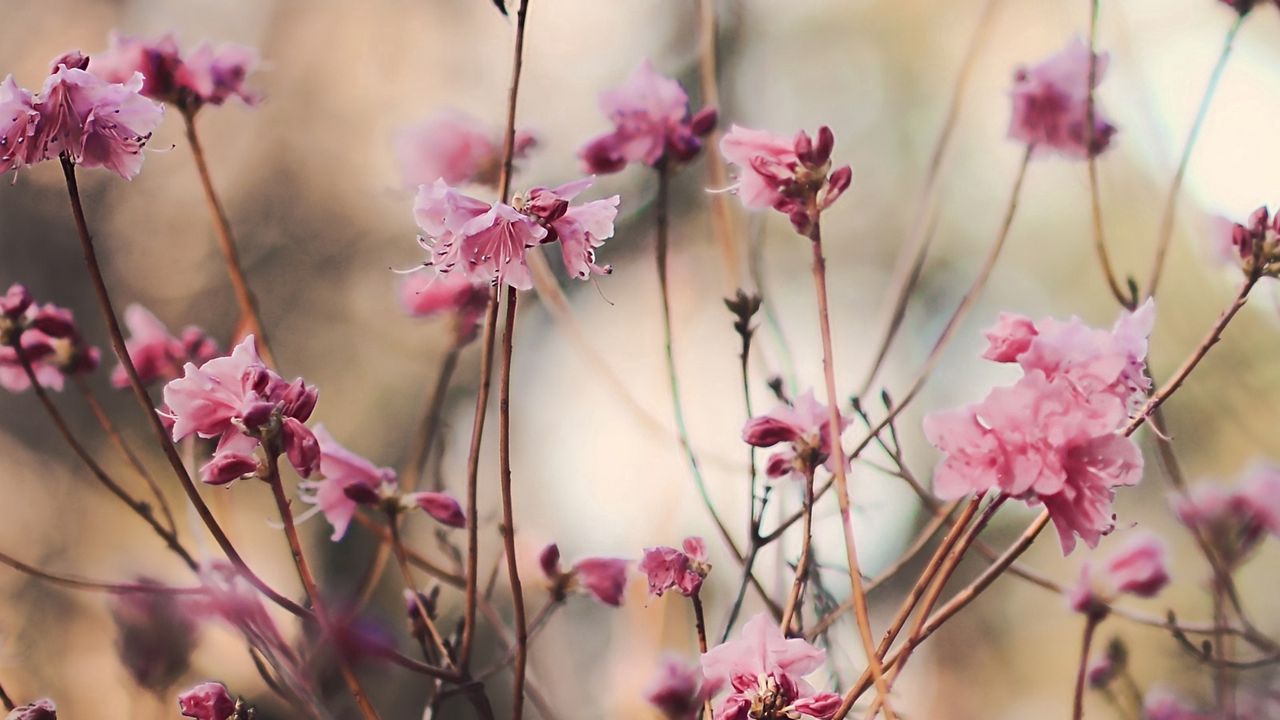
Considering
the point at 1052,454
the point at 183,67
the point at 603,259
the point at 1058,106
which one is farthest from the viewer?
the point at 603,259

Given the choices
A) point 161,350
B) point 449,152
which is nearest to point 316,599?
point 161,350

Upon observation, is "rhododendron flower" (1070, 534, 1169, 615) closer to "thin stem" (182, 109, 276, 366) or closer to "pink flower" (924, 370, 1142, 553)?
"pink flower" (924, 370, 1142, 553)

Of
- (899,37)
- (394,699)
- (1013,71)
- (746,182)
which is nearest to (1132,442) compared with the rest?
(746,182)

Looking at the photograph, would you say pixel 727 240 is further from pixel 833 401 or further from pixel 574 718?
pixel 574 718

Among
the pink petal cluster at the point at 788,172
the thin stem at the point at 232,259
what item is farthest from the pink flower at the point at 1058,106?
the thin stem at the point at 232,259

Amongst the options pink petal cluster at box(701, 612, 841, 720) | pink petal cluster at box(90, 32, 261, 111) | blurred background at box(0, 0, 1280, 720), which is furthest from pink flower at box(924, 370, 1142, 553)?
blurred background at box(0, 0, 1280, 720)

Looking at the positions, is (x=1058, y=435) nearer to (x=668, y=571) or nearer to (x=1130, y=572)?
(x=668, y=571)

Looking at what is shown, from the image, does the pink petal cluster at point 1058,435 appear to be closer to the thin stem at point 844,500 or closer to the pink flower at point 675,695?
the thin stem at point 844,500
